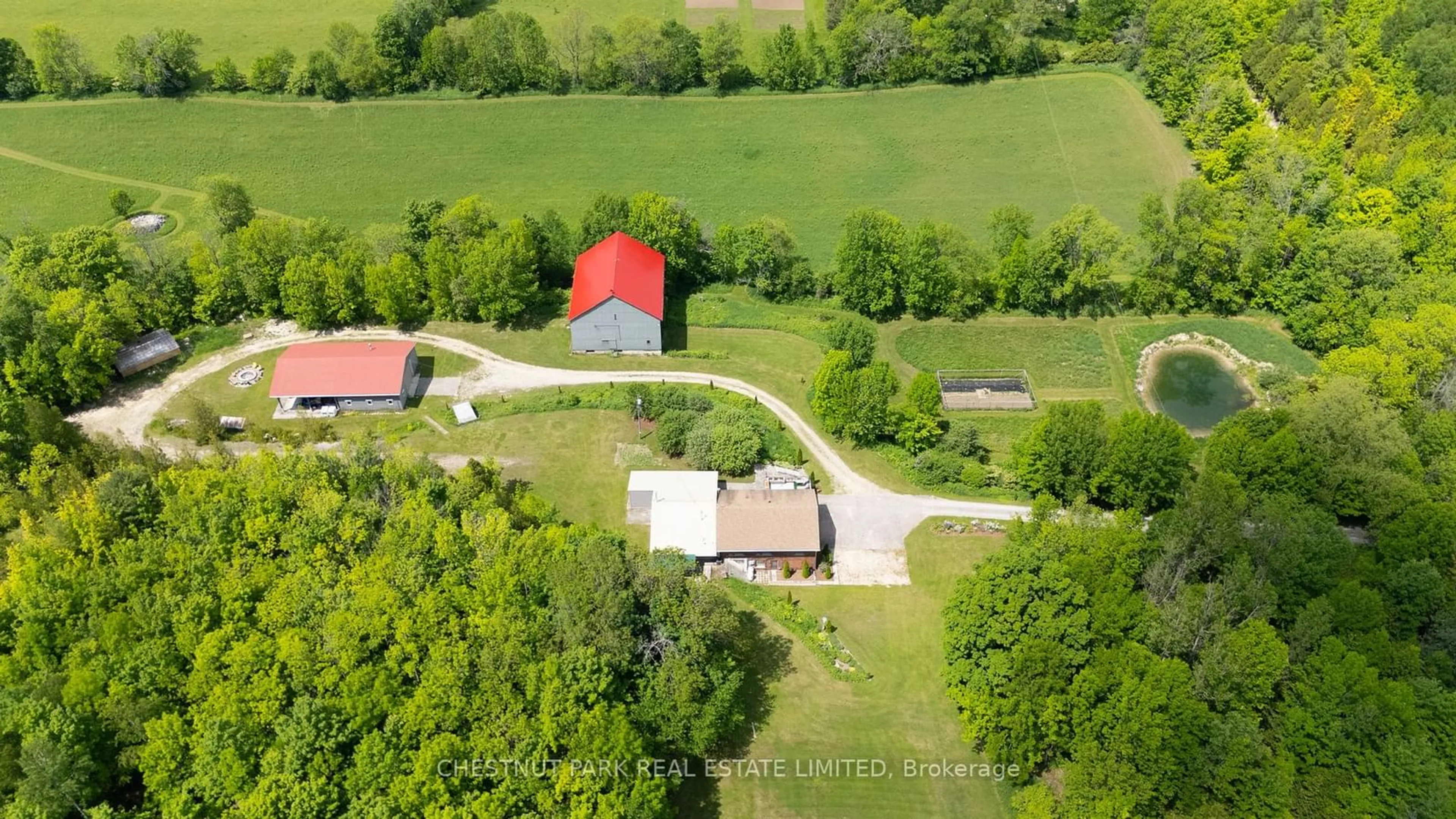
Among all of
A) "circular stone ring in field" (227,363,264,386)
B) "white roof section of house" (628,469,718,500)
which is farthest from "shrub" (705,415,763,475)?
"circular stone ring in field" (227,363,264,386)

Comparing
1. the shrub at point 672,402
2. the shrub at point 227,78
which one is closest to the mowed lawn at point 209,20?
the shrub at point 227,78

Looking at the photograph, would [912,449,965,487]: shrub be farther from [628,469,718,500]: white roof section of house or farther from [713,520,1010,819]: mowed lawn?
[628,469,718,500]: white roof section of house

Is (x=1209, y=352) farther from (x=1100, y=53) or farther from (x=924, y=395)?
(x=1100, y=53)

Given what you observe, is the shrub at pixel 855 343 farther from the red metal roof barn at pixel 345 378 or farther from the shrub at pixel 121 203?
the shrub at pixel 121 203

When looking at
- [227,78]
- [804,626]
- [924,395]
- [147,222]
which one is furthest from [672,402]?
[227,78]

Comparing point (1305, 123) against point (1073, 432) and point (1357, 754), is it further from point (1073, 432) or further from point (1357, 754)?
point (1357, 754)

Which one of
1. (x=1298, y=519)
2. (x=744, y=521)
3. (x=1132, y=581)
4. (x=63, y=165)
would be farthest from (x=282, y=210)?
(x=1298, y=519)
